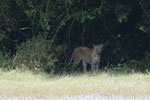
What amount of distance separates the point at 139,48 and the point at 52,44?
12.4 ft

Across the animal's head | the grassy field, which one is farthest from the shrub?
the animal's head

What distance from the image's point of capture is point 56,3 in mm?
16203

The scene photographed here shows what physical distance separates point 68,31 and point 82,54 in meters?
1.16

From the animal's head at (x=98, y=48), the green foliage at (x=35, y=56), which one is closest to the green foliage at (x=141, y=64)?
the animal's head at (x=98, y=48)

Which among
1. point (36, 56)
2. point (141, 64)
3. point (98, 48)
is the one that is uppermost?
point (98, 48)

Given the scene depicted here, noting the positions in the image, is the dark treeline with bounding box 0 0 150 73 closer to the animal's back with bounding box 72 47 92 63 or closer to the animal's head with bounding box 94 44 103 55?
the animal's back with bounding box 72 47 92 63

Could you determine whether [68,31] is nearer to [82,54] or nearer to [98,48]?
[82,54]

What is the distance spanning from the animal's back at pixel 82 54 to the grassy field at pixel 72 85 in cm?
266

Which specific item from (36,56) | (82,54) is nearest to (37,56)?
(36,56)

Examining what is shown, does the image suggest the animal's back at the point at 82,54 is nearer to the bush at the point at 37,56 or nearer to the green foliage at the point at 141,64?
the bush at the point at 37,56

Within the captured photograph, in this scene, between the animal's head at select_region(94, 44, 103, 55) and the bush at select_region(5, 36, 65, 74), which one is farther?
the animal's head at select_region(94, 44, 103, 55)

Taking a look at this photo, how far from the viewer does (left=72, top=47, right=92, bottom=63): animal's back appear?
1697 centimetres

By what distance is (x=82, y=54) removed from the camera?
17.0 metres

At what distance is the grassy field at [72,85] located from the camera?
10.6m
